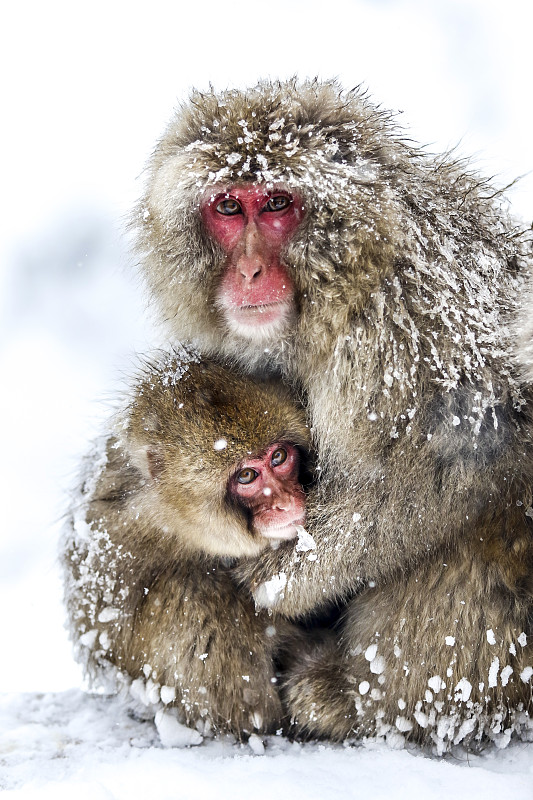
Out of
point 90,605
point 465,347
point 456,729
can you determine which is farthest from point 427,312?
point 90,605

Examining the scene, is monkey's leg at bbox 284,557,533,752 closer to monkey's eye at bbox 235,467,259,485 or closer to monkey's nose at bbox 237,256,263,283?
monkey's eye at bbox 235,467,259,485

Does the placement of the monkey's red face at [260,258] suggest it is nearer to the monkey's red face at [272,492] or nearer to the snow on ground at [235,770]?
the monkey's red face at [272,492]

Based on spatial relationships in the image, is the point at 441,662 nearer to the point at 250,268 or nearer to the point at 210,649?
the point at 210,649

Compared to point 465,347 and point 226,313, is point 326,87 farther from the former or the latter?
point 465,347

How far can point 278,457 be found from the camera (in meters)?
2.88

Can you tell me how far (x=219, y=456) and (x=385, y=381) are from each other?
571 millimetres

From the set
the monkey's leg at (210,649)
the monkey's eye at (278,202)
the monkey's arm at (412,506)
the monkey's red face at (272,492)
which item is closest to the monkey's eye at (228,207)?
the monkey's eye at (278,202)

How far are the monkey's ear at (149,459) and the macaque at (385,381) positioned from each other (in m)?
0.44

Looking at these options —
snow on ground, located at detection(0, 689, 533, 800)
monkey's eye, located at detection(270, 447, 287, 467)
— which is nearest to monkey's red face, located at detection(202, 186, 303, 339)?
monkey's eye, located at detection(270, 447, 287, 467)

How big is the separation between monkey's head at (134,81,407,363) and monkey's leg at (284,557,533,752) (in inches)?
32.8

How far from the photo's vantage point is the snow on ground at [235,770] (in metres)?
2.44

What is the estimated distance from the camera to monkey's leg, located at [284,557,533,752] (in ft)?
8.77

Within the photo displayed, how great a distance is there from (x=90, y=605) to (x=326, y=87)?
1911 millimetres

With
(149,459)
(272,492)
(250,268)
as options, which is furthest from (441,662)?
(250,268)
